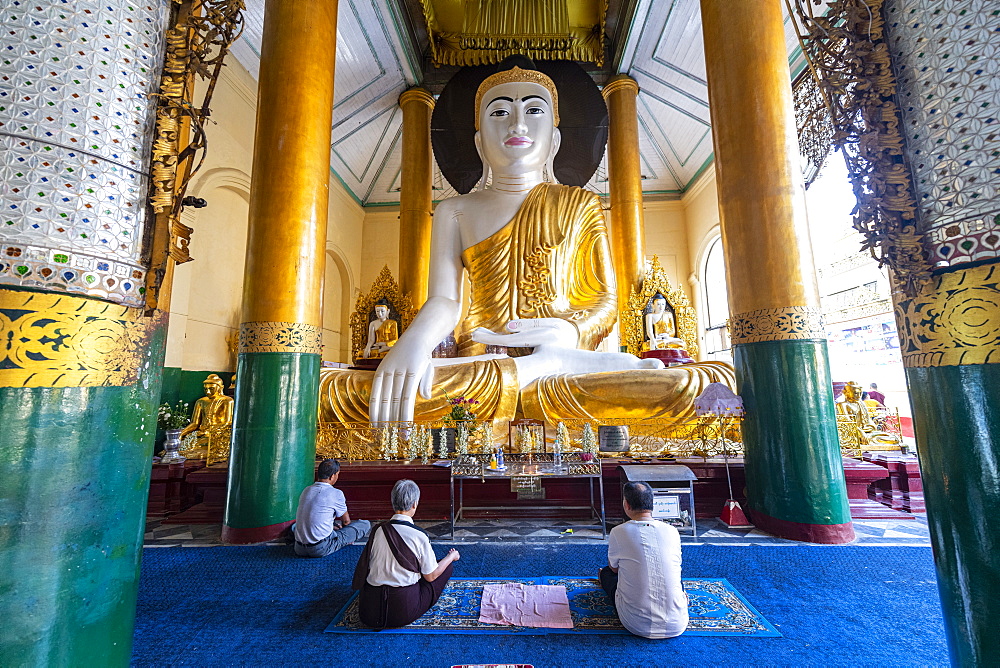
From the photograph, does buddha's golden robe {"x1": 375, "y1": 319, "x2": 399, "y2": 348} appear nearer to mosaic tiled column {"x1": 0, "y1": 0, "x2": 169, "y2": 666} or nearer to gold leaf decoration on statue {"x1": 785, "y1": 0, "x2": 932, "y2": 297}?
mosaic tiled column {"x1": 0, "y1": 0, "x2": 169, "y2": 666}

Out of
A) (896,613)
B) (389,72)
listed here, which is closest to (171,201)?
(896,613)

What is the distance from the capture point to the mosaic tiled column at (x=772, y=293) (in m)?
2.98

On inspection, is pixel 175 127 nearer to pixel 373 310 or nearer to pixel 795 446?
pixel 795 446

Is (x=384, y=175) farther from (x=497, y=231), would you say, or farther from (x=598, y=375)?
(x=598, y=375)

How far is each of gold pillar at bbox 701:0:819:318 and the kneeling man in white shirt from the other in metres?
1.96

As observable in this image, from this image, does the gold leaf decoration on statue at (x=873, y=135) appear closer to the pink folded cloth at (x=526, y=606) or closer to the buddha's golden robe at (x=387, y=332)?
the pink folded cloth at (x=526, y=606)

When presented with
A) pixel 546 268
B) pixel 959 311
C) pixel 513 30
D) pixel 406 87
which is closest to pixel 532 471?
pixel 959 311

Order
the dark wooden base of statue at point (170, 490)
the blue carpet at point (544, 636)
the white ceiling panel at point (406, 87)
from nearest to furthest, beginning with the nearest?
the blue carpet at point (544, 636) → the dark wooden base of statue at point (170, 490) → the white ceiling panel at point (406, 87)

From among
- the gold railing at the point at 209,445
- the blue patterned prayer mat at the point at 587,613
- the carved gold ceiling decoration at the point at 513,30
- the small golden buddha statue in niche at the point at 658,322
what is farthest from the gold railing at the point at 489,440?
the carved gold ceiling decoration at the point at 513,30

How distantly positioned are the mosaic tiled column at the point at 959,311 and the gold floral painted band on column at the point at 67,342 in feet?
6.51

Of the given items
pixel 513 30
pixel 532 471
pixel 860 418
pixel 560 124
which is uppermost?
pixel 513 30

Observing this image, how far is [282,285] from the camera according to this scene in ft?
11.0

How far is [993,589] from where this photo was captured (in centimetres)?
108

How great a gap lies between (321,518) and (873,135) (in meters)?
2.95
